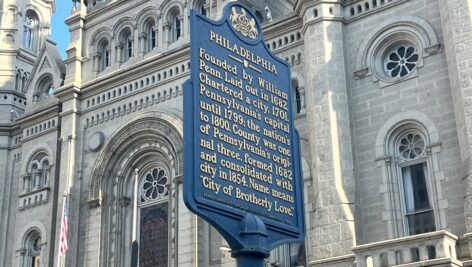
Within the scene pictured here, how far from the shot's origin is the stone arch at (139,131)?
1180 inches

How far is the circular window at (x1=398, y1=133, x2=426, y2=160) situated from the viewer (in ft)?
77.0

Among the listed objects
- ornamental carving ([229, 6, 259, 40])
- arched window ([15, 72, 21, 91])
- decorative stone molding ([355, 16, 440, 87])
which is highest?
arched window ([15, 72, 21, 91])

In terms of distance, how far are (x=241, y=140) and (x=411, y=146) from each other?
10.7m

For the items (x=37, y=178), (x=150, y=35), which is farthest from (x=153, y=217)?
(x=150, y=35)

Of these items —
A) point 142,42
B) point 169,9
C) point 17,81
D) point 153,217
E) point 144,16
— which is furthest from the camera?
point 17,81

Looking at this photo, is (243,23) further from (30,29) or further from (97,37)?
(30,29)

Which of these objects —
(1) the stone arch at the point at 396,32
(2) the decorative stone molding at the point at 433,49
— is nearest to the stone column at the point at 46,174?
(1) the stone arch at the point at 396,32

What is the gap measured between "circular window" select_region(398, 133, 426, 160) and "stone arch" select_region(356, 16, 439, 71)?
2874mm

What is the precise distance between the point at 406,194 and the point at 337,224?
246cm

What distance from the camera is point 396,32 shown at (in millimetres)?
24828

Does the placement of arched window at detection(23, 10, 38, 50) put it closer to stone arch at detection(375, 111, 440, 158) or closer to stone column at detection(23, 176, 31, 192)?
stone column at detection(23, 176, 31, 192)

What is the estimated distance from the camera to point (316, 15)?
26.1 meters

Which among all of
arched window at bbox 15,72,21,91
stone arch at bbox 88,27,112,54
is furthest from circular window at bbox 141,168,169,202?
arched window at bbox 15,72,21,91

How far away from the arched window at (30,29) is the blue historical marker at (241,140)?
94.1 ft
